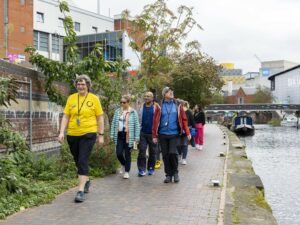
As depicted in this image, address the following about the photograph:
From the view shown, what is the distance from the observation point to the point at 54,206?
6855 millimetres

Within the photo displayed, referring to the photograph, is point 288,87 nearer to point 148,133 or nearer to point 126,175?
point 148,133

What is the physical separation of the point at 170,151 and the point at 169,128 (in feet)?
1.46

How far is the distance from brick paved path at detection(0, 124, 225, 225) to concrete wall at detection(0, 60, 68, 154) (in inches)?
79.8

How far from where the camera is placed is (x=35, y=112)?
412 inches

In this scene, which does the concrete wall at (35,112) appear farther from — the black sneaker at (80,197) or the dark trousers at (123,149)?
the black sneaker at (80,197)

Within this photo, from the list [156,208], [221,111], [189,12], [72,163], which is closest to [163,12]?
[189,12]

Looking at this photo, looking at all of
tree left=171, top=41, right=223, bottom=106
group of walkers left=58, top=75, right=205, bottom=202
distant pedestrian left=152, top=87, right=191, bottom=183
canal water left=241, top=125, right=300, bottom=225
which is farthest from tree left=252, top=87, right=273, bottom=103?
distant pedestrian left=152, top=87, right=191, bottom=183

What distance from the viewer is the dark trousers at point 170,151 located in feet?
30.2

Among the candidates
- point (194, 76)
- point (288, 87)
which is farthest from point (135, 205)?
point (288, 87)

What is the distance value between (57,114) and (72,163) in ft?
9.15

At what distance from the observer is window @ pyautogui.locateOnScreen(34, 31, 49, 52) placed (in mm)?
61244

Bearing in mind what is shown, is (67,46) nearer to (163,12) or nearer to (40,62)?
(40,62)

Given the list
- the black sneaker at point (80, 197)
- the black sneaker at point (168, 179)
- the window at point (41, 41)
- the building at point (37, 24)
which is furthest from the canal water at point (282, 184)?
the window at point (41, 41)

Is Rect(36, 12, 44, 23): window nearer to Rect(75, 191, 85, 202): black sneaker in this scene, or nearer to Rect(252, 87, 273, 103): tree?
Rect(75, 191, 85, 202): black sneaker
